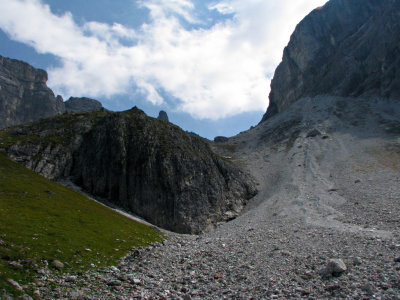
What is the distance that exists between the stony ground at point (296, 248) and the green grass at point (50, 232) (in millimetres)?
1952

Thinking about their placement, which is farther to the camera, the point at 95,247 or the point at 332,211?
the point at 332,211

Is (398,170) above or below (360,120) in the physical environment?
below

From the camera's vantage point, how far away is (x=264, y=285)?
73.6 ft

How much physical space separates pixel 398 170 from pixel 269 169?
3711cm

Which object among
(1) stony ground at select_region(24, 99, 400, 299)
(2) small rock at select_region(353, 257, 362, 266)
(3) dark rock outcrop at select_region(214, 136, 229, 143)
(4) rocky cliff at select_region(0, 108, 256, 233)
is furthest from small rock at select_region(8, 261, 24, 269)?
(3) dark rock outcrop at select_region(214, 136, 229, 143)

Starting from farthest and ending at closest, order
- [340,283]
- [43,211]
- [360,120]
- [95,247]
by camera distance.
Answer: [360,120] < [43,211] < [95,247] < [340,283]

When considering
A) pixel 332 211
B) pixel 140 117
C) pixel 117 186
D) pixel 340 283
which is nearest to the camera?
pixel 340 283

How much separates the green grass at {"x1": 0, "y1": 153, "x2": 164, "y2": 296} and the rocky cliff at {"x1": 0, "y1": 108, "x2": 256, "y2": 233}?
16.0 meters

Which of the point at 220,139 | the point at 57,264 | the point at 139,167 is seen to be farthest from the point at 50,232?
the point at 220,139

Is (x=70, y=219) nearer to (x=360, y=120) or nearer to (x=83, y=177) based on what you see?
(x=83, y=177)

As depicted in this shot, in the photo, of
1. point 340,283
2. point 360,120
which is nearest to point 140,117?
point 340,283

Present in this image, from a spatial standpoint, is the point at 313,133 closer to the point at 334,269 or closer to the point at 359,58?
the point at 359,58

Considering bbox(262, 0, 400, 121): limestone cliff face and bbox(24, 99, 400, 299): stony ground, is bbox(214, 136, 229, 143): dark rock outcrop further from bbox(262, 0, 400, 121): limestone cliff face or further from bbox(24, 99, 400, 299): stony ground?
bbox(24, 99, 400, 299): stony ground

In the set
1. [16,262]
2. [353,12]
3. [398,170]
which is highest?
[353,12]
